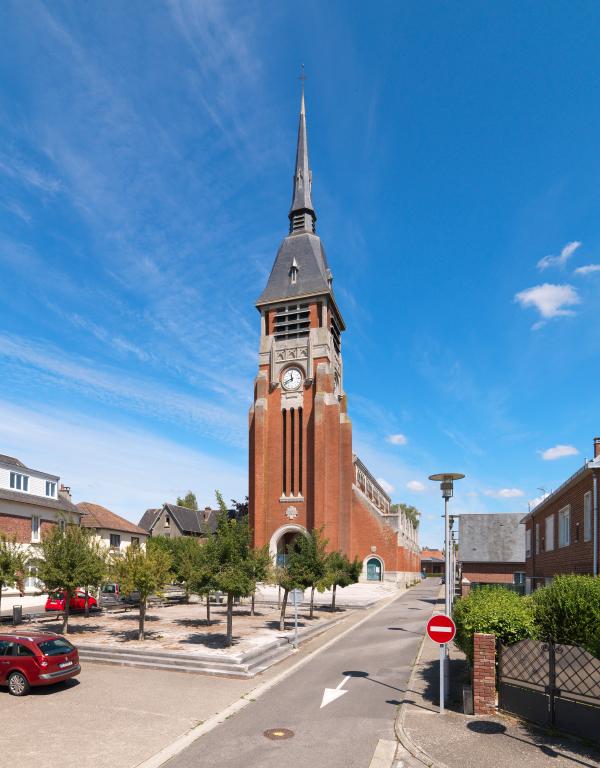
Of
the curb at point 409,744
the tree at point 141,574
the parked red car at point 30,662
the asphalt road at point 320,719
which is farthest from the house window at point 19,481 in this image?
the curb at point 409,744

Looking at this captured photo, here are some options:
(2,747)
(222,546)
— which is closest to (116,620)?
(222,546)

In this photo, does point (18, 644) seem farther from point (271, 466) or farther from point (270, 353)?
point (270, 353)

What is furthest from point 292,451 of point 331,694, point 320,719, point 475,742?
point 475,742

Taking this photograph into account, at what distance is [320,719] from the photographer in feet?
40.8

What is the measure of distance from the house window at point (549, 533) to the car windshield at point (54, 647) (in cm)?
2371

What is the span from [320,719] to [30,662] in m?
7.68

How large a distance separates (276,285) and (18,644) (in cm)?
4589

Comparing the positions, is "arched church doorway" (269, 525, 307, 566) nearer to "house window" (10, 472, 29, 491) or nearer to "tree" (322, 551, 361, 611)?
"tree" (322, 551, 361, 611)

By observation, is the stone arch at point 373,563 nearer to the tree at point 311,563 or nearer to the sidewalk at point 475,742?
the tree at point 311,563

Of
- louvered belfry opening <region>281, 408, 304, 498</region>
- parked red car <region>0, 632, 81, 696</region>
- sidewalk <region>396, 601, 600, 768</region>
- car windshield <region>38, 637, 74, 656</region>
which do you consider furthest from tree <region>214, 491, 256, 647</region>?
louvered belfry opening <region>281, 408, 304, 498</region>

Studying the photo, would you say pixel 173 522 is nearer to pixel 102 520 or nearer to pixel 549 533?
pixel 102 520

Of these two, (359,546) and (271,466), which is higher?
(271,466)

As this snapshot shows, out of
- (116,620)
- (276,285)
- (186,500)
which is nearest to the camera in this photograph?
A: (116,620)

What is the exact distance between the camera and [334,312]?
57094 millimetres
